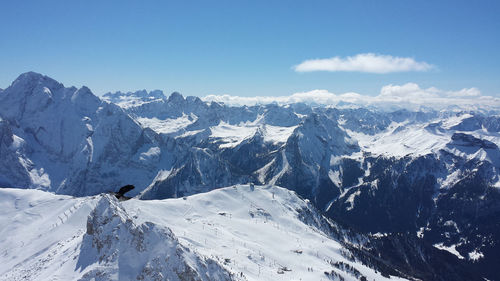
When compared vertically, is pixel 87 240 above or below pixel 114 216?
below

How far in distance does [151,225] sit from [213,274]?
42040mm

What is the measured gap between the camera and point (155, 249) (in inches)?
7530

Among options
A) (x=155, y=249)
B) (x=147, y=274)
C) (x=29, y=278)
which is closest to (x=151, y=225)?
(x=155, y=249)

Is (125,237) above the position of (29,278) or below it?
above

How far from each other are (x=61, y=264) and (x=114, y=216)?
36.5 metres

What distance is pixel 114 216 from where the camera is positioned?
19812 cm

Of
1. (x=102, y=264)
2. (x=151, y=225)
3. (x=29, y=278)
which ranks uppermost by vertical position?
(x=151, y=225)

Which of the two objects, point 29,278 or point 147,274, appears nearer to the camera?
point 147,274

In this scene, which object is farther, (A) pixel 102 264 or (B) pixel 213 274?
(B) pixel 213 274

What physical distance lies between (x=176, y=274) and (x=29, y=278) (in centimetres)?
8084

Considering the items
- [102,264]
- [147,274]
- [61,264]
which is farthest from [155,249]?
[61,264]

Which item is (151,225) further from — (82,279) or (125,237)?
(82,279)

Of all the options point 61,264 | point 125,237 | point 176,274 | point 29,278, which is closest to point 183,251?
point 176,274

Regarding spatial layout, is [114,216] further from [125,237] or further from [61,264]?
[61,264]
